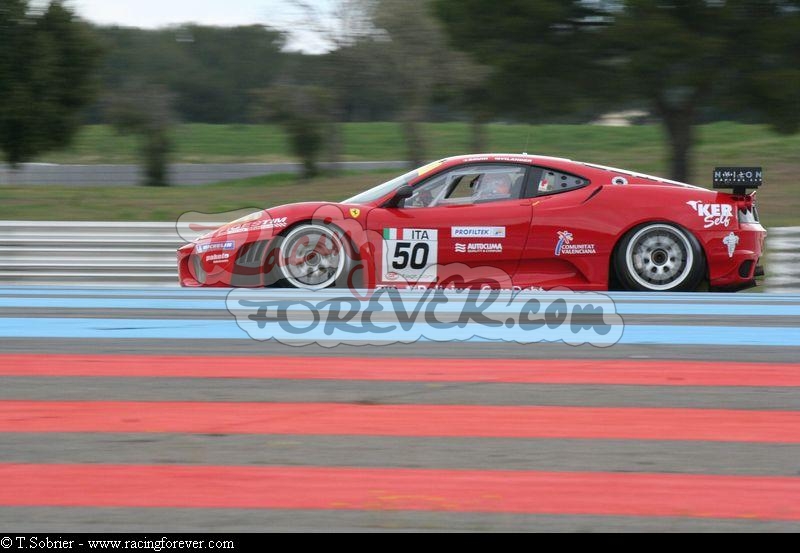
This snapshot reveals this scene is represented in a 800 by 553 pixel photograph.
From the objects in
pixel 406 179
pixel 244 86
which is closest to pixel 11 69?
pixel 406 179

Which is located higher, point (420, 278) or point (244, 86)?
point (420, 278)

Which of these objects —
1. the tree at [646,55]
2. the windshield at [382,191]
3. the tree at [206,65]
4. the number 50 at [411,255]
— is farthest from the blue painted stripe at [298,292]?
the tree at [206,65]

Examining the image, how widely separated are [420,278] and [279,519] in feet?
15.4

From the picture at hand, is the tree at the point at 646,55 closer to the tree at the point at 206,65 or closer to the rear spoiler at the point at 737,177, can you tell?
the rear spoiler at the point at 737,177

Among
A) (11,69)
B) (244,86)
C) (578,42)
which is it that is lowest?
(244,86)

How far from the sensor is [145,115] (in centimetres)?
3225

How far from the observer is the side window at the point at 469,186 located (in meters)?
7.87

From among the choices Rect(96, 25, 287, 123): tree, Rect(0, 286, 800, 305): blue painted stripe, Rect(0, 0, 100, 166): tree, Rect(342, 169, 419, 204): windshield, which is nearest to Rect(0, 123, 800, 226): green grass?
Rect(0, 0, 100, 166): tree

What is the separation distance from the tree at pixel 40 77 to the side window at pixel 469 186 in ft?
54.7

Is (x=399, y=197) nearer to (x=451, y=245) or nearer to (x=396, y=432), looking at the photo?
(x=451, y=245)

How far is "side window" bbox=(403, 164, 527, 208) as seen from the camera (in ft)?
25.8

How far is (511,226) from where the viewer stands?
7.66 m

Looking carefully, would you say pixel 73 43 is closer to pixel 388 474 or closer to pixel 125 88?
pixel 125 88

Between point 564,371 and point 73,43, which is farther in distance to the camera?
point 73,43
